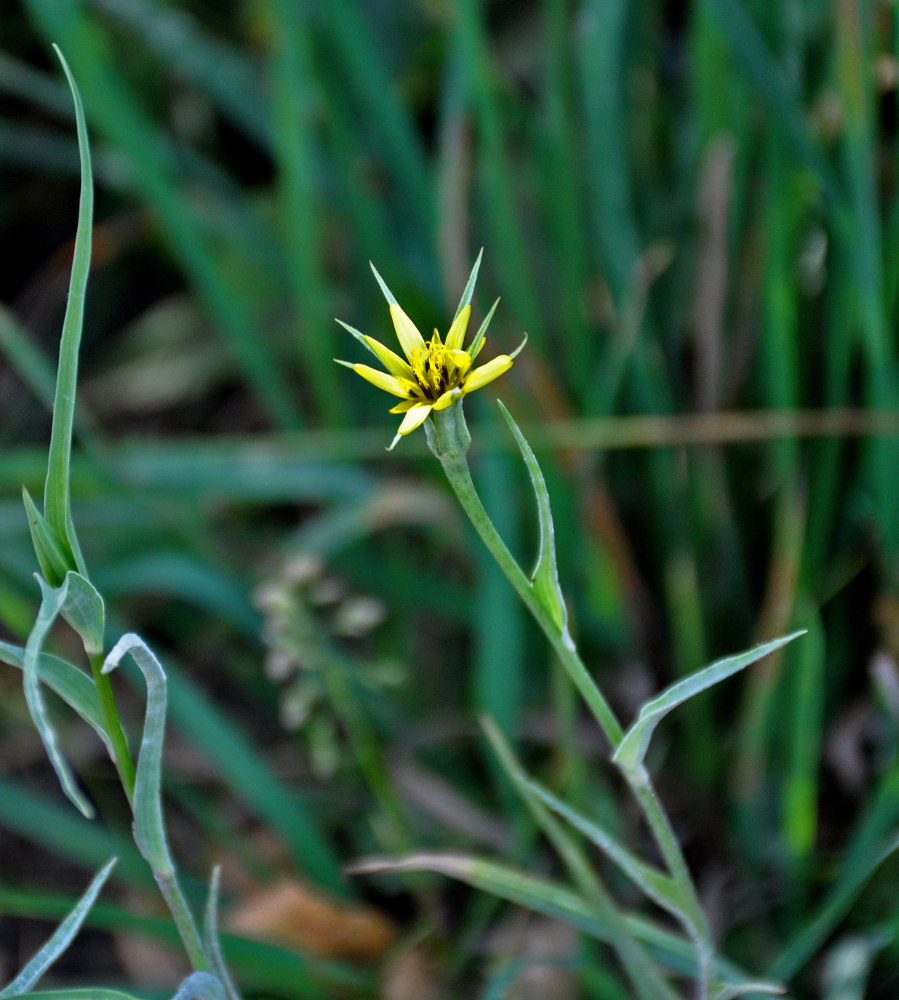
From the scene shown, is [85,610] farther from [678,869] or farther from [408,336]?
[678,869]

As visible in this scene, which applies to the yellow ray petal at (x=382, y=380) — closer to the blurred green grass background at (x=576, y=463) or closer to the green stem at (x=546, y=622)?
the green stem at (x=546, y=622)

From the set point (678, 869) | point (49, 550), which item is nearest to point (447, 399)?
point (49, 550)

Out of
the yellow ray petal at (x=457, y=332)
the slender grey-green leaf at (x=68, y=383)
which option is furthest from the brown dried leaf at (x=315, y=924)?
the yellow ray petal at (x=457, y=332)

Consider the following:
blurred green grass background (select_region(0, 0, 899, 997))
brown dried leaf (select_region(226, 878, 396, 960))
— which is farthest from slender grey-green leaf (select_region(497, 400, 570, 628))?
brown dried leaf (select_region(226, 878, 396, 960))

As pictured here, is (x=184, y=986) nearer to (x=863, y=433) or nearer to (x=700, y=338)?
(x=863, y=433)

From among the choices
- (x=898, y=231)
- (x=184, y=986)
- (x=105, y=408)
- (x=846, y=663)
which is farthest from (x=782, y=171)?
(x=105, y=408)

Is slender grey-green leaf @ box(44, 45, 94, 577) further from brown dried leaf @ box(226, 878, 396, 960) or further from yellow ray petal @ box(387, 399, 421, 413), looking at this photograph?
brown dried leaf @ box(226, 878, 396, 960)
